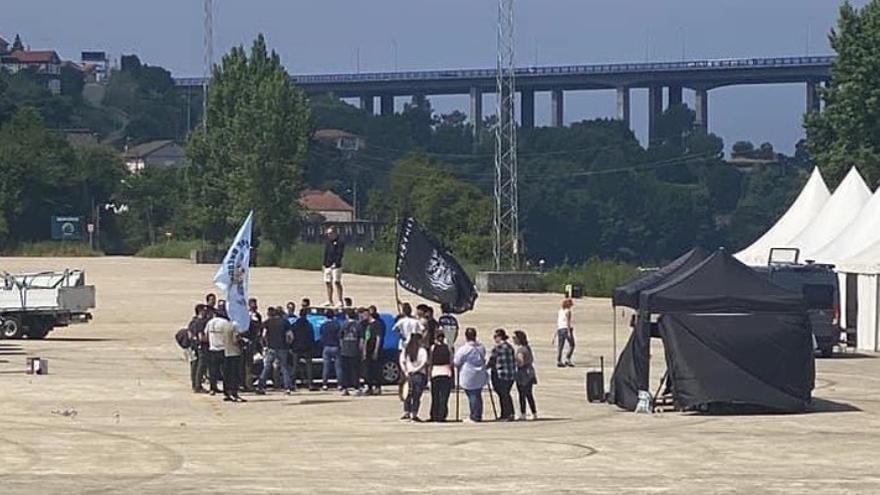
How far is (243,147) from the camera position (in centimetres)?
11756

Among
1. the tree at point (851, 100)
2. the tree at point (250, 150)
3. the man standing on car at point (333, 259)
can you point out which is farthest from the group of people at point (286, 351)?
the tree at point (250, 150)

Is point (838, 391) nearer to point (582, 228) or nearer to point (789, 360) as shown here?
point (789, 360)

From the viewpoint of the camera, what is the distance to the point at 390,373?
36.3 m

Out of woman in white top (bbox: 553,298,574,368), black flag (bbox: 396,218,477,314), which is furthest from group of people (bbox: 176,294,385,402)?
woman in white top (bbox: 553,298,574,368)

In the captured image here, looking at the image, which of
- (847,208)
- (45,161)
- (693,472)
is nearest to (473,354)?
(693,472)

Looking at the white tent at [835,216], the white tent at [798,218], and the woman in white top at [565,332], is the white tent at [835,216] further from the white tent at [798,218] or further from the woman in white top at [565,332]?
the woman in white top at [565,332]

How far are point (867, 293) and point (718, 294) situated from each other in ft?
55.2

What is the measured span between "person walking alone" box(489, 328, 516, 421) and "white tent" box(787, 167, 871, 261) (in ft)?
90.3

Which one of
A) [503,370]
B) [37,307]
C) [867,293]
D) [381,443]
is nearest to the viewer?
[381,443]

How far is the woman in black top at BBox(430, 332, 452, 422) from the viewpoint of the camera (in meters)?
29.7

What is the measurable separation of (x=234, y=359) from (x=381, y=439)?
21.3 ft

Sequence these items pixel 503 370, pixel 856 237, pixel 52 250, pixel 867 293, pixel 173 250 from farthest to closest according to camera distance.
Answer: pixel 52 250
pixel 173 250
pixel 856 237
pixel 867 293
pixel 503 370

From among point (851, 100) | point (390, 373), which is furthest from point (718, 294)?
point (851, 100)

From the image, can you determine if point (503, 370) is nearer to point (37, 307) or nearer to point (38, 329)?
point (37, 307)
